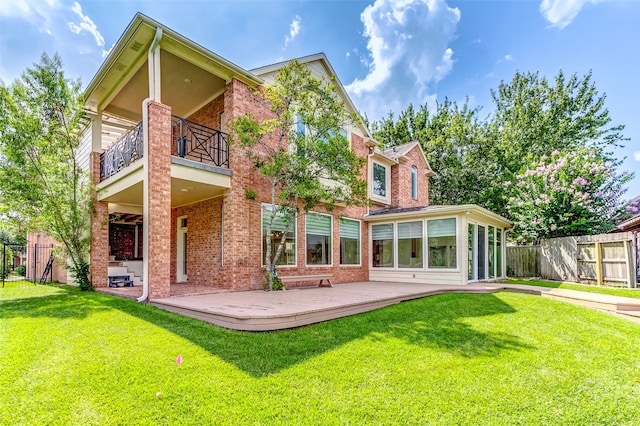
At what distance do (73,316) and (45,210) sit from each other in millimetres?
5013

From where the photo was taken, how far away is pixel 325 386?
3.45 m

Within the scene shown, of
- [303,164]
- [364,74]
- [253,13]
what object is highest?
[364,74]

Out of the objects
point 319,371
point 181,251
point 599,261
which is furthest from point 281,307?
point 599,261

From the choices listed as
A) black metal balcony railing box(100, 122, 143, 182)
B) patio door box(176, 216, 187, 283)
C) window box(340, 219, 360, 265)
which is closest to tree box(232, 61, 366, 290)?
black metal balcony railing box(100, 122, 143, 182)

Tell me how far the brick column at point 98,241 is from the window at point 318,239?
6650 mm

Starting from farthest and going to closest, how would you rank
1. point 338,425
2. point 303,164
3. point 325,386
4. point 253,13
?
point 253,13, point 303,164, point 325,386, point 338,425

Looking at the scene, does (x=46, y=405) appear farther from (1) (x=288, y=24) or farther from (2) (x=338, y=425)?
(1) (x=288, y=24)

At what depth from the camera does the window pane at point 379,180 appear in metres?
15.1

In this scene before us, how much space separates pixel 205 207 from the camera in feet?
33.6

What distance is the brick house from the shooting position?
754 centimetres

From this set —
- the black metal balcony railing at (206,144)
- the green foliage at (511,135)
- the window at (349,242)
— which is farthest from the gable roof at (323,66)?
the green foliage at (511,135)

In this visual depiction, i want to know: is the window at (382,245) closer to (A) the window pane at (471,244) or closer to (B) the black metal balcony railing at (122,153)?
(A) the window pane at (471,244)

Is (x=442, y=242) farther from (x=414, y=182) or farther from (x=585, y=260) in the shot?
(x=414, y=182)

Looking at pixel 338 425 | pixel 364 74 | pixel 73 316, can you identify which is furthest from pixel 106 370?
pixel 364 74
